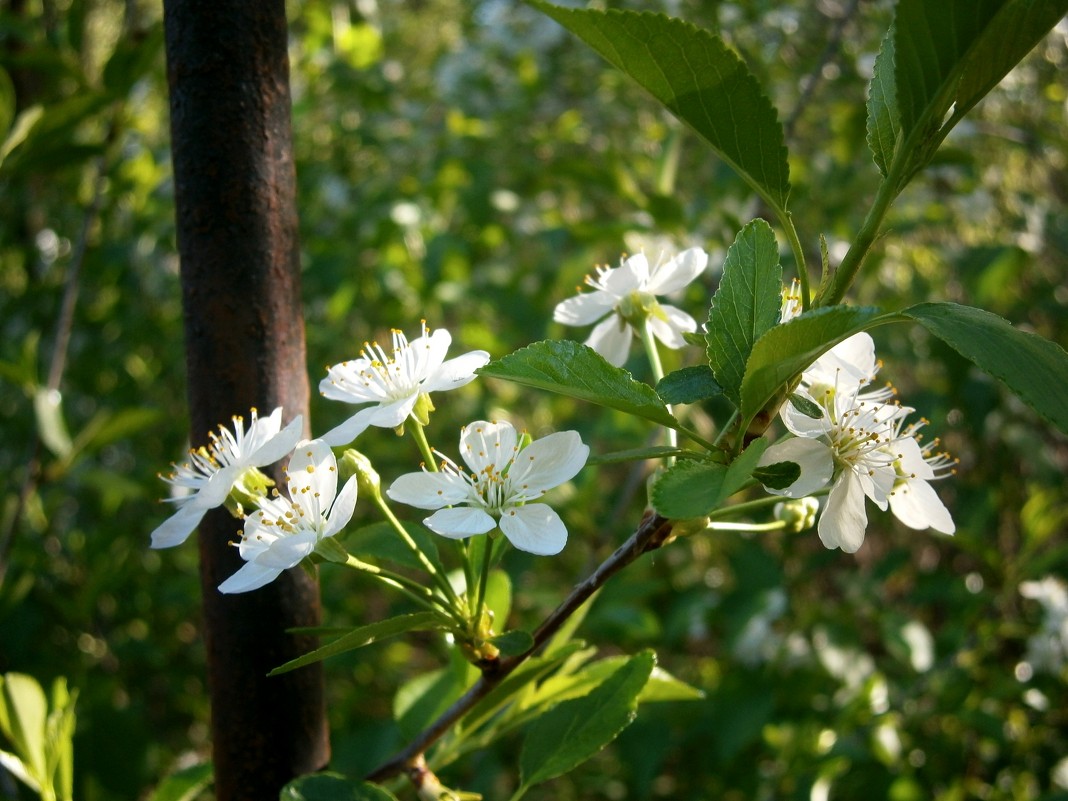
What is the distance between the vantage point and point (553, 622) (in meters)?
0.55

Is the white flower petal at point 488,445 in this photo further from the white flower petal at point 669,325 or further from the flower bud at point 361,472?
the white flower petal at point 669,325

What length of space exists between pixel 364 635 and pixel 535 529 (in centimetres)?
12

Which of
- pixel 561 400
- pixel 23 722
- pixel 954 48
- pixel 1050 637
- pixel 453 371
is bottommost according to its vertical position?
pixel 1050 637

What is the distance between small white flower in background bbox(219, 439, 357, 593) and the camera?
1.80 ft

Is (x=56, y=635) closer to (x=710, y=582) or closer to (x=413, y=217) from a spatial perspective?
(x=413, y=217)

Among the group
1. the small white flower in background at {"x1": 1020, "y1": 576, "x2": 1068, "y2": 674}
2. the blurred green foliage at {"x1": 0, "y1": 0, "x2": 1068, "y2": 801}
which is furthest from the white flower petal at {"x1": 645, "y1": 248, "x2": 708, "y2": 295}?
the small white flower in background at {"x1": 1020, "y1": 576, "x2": 1068, "y2": 674}

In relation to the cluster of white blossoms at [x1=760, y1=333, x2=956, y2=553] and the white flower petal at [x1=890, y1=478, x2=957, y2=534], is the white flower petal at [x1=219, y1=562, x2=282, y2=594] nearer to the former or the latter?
the cluster of white blossoms at [x1=760, y1=333, x2=956, y2=553]

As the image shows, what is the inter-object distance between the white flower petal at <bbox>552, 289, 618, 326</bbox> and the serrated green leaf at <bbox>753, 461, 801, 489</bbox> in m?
0.27

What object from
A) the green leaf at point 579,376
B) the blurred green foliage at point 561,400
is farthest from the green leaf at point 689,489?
the blurred green foliage at point 561,400

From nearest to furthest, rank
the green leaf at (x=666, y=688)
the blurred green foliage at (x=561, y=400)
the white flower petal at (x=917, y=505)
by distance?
the white flower petal at (x=917, y=505)
the green leaf at (x=666, y=688)
the blurred green foliage at (x=561, y=400)

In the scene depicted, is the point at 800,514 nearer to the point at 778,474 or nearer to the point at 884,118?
the point at 778,474

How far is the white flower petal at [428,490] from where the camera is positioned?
591 millimetres

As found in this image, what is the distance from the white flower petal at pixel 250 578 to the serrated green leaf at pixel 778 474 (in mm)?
279

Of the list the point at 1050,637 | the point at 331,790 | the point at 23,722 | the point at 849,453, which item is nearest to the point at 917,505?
the point at 849,453
